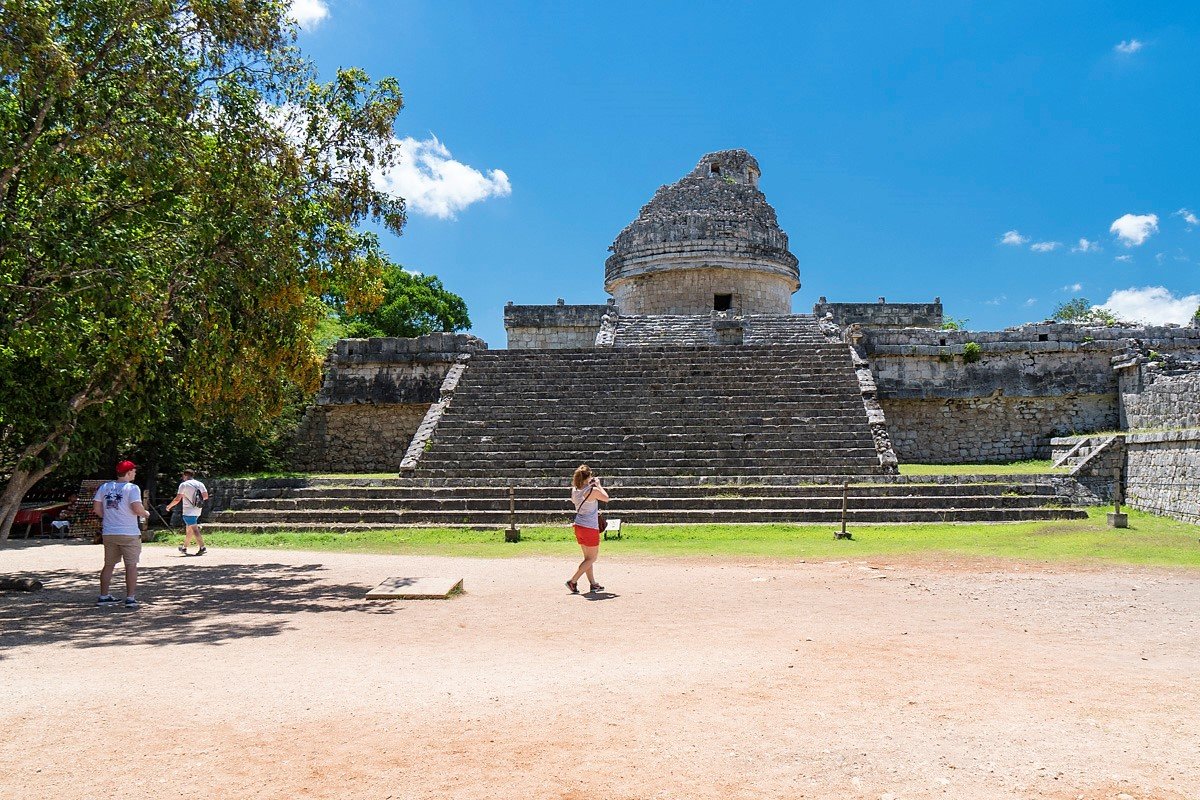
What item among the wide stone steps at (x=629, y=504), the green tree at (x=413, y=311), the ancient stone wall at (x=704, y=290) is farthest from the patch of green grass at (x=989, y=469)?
the green tree at (x=413, y=311)

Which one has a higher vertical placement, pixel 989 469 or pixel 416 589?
pixel 989 469

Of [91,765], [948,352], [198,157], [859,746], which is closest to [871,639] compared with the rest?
[859,746]

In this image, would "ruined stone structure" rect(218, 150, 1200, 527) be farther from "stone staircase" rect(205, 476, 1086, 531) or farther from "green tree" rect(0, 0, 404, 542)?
"green tree" rect(0, 0, 404, 542)

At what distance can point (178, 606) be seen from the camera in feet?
24.3

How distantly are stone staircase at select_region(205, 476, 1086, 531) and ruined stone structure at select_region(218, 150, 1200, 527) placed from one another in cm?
4

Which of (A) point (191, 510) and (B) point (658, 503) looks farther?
(B) point (658, 503)

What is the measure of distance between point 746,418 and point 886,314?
35.0 feet

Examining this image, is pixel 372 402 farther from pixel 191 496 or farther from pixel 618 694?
pixel 618 694

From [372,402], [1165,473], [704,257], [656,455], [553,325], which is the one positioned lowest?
[1165,473]

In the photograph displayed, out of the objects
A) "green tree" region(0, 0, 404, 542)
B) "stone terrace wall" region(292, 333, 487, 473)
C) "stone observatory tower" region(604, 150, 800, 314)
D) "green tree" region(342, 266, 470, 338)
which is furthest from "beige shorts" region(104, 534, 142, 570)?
"green tree" region(342, 266, 470, 338)

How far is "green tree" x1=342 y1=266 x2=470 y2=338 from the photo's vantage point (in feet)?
121

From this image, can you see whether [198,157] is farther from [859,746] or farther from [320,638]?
[859,746]

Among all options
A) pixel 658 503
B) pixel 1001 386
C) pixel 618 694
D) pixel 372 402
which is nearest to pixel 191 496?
pixel 658 503

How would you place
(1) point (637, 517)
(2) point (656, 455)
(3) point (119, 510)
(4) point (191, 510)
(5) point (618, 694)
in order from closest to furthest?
(5) point (618, 694) → (3) point (119, 510) → (4) point (191, 510) → (1) point (637, 517) → (2) point (656, 455)
